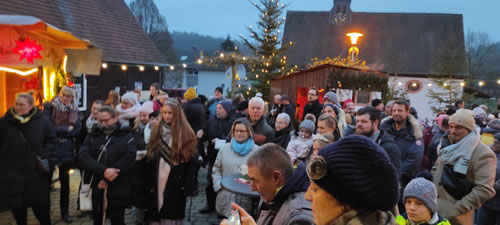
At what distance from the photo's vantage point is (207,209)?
6.18 metres

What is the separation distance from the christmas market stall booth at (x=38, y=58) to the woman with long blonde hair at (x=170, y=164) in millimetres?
2973

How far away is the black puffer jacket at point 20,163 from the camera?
14.1 ft

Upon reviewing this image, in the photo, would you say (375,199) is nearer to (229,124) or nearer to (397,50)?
(229,124)

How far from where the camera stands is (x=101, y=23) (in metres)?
15.4

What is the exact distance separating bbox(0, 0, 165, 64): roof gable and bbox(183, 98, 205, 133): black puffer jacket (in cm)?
769

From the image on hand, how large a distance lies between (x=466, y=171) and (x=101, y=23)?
50.9 feet

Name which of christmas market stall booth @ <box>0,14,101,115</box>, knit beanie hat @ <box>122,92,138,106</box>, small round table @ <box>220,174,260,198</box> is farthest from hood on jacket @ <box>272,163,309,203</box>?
christmas market stall booth @ <box>0,14,101,115</box>

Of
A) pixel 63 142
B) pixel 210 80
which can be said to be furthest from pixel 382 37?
pixel 63 142

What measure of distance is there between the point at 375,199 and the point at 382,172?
111 mm

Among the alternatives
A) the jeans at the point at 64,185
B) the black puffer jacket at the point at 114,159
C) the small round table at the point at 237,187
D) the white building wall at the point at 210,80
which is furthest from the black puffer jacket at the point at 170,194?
the white building wall at the point at 210,80

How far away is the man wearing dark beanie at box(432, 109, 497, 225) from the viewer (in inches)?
141

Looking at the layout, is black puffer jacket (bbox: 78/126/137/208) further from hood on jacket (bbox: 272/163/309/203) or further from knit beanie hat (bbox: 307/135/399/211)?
knit beanie hat (bbox: 307/135/399/211)

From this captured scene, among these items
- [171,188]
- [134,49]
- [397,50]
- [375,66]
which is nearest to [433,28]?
[397,50]

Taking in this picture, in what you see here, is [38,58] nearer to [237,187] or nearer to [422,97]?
[237,187]
